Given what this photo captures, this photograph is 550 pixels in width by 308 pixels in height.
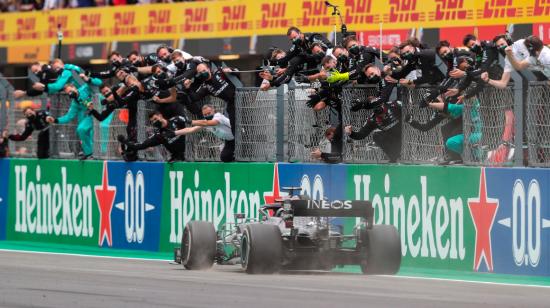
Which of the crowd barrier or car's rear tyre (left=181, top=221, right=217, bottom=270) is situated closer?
the crowd barrier

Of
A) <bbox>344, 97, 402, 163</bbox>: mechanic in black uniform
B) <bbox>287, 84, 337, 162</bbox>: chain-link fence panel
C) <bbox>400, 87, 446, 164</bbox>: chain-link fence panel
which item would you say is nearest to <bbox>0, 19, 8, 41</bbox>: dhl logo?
<bbox>287, 84, 337, 162</bbox>: chain-link fence panel

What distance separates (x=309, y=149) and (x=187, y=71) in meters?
2.31

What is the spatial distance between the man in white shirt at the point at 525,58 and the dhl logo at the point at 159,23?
13194 mm

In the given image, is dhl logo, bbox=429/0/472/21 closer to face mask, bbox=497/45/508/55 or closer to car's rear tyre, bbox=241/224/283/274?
face mask, bbox=497/45/508/55

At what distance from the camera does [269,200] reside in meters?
18.4

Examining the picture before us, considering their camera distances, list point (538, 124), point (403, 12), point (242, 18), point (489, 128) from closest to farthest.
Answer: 1. point (538, 124)
2. point (489, 128)
3. point (403, 12)
4. point (242, 18)

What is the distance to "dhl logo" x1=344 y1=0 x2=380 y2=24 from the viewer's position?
75.7 feet

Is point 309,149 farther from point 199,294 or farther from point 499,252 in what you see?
point 199,294

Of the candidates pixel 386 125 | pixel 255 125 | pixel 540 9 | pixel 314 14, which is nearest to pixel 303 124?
pixel 255 125

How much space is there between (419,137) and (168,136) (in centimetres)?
426

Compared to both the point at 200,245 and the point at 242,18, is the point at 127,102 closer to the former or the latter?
the point at 200,245

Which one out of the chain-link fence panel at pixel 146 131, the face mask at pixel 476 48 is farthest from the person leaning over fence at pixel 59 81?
the face mask at pixel 476 48

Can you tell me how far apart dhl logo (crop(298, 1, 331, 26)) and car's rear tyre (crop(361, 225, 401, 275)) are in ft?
31.0

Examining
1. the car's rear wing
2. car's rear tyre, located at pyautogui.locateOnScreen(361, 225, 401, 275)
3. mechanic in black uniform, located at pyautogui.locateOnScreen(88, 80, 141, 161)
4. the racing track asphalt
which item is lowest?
the racing track asphalt
